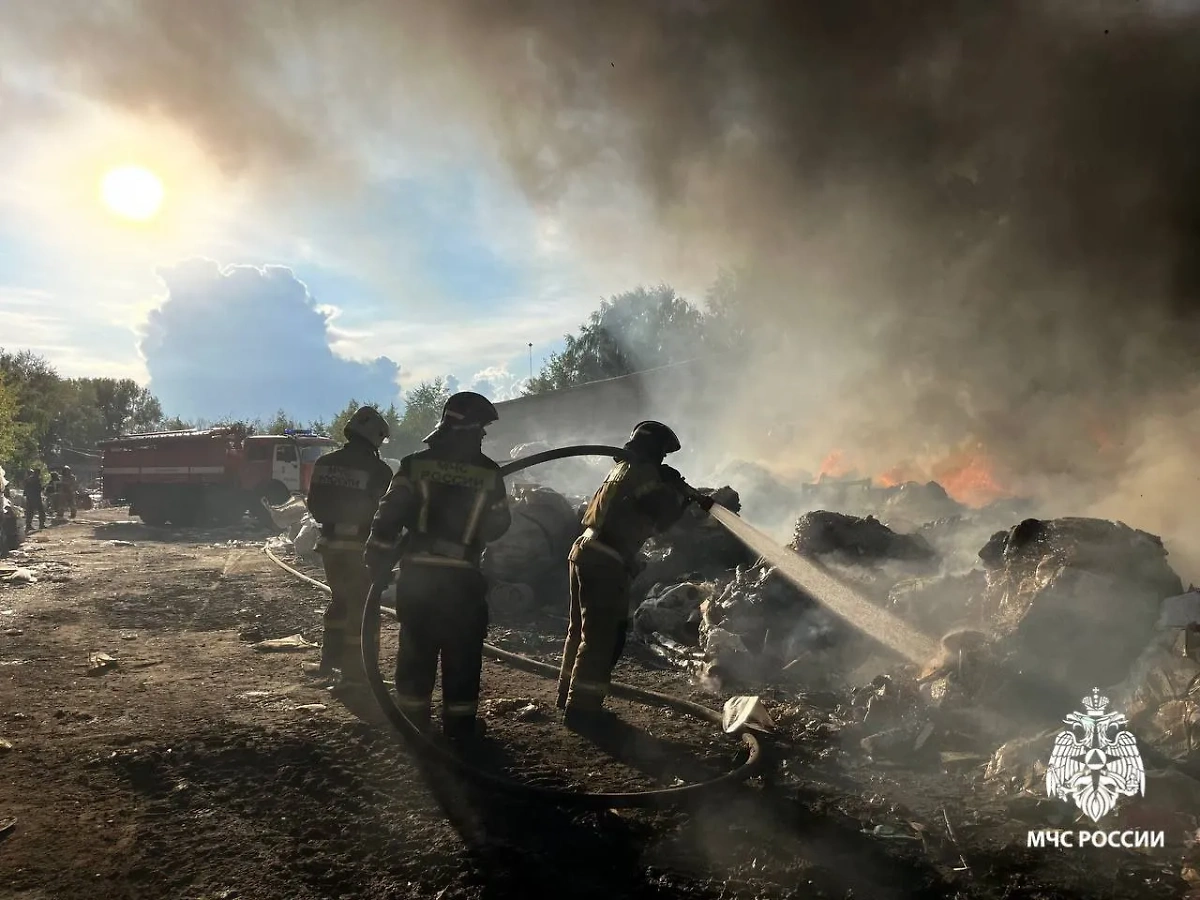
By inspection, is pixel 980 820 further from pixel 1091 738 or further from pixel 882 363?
pixel 882 363

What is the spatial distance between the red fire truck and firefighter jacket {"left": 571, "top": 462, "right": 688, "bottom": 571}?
54.2 ft

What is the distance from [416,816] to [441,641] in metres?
0.90

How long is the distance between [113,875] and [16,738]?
1.90 m

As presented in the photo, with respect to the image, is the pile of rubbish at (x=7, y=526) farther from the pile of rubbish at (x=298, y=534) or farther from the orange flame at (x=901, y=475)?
the orange flame at (x=901, y=475)

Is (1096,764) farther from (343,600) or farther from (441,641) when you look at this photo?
(343,600)

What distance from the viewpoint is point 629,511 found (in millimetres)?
4121

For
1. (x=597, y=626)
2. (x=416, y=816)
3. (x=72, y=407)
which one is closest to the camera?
(x=416, y=816)

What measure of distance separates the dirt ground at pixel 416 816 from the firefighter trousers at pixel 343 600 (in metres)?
0.31

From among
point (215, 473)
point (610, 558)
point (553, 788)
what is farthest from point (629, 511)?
point (215, 473)

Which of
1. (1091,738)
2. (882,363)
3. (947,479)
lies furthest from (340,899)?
(882,363)

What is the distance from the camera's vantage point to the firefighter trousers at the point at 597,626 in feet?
12.9

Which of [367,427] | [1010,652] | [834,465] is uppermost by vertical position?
[834,465]

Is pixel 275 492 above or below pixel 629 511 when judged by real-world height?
below

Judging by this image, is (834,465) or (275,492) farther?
(275,492)
